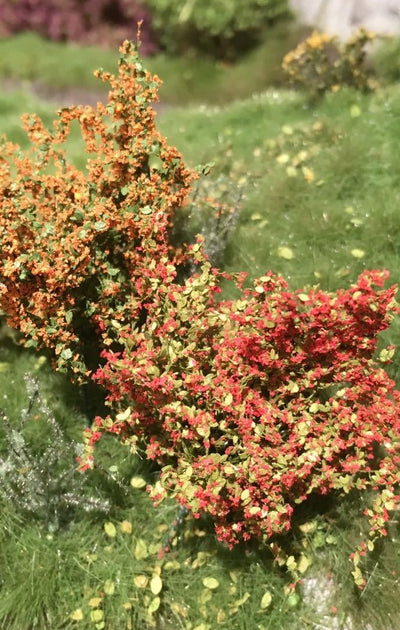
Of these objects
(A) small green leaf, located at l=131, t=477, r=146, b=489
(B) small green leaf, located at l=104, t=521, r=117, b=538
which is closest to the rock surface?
(A) small green leaf, located at l=131, t=477, r=146, b=489

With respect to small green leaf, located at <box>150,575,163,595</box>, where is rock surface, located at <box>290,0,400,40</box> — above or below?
above

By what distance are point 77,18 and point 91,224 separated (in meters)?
12.5

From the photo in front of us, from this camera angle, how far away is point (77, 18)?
46.5 ft

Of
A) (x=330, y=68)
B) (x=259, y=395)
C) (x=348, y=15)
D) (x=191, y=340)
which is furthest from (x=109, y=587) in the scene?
(x=348, y=15)

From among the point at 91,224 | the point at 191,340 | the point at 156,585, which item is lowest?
the point at 156,585

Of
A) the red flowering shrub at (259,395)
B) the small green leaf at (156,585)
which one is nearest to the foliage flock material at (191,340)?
the red flowering shrub at (259,395)

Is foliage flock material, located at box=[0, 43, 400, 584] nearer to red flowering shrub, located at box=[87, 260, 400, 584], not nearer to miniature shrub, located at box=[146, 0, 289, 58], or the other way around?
red flowering shrub, located at box=[87, 260, 400, 584]

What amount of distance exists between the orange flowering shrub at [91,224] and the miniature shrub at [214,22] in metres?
8.76

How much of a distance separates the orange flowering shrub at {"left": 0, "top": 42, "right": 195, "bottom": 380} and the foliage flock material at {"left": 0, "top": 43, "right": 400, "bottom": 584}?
0.01 m

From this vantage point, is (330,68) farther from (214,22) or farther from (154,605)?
(154,605)

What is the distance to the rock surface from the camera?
10680mm

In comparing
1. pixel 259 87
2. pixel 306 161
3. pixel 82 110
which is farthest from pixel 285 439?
pixel 259 87

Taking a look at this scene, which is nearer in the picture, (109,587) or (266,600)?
(266,600)

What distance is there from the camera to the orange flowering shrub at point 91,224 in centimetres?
406
